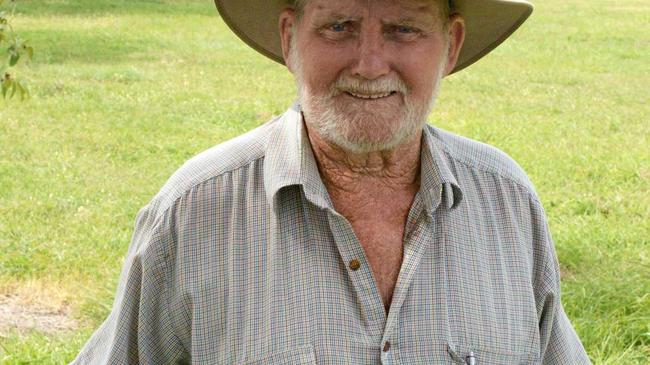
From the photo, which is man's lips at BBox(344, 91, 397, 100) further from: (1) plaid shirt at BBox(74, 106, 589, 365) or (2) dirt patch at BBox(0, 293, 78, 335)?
(2) dirt patch at BBox(0, 293, 78, 335)

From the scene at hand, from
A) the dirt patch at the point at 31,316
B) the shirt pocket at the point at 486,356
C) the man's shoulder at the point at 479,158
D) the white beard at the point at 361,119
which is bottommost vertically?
the dirt patch at the point at 31,316

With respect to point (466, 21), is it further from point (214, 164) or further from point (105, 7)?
point (105, 7)

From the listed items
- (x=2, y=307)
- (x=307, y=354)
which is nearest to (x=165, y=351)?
(x=307, y=354)

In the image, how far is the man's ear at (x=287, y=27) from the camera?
2350 millimetres

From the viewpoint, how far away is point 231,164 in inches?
88.5

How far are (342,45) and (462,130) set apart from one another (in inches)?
290

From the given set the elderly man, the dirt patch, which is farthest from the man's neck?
the dirt patch

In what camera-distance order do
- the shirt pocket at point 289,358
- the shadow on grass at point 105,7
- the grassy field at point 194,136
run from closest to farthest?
the shirt pocket at point 289,358
the grassy field at point 194,136
the shadow on grass at point 105,7

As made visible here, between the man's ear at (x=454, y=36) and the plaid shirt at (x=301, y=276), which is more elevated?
the man's ear at (x=454, y=36)

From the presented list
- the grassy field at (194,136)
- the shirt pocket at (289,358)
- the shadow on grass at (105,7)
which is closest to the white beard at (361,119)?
the shirt pocket at (289,358)

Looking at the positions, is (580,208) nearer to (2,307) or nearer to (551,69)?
(2,307)

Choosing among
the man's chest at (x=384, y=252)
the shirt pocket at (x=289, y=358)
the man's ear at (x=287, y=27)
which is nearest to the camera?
the shirt pocket at (x=289, y=358)

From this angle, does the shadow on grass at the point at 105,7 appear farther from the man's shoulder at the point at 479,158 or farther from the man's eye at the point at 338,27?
the man's eye at the point at 338,27

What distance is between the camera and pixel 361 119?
2.17m
